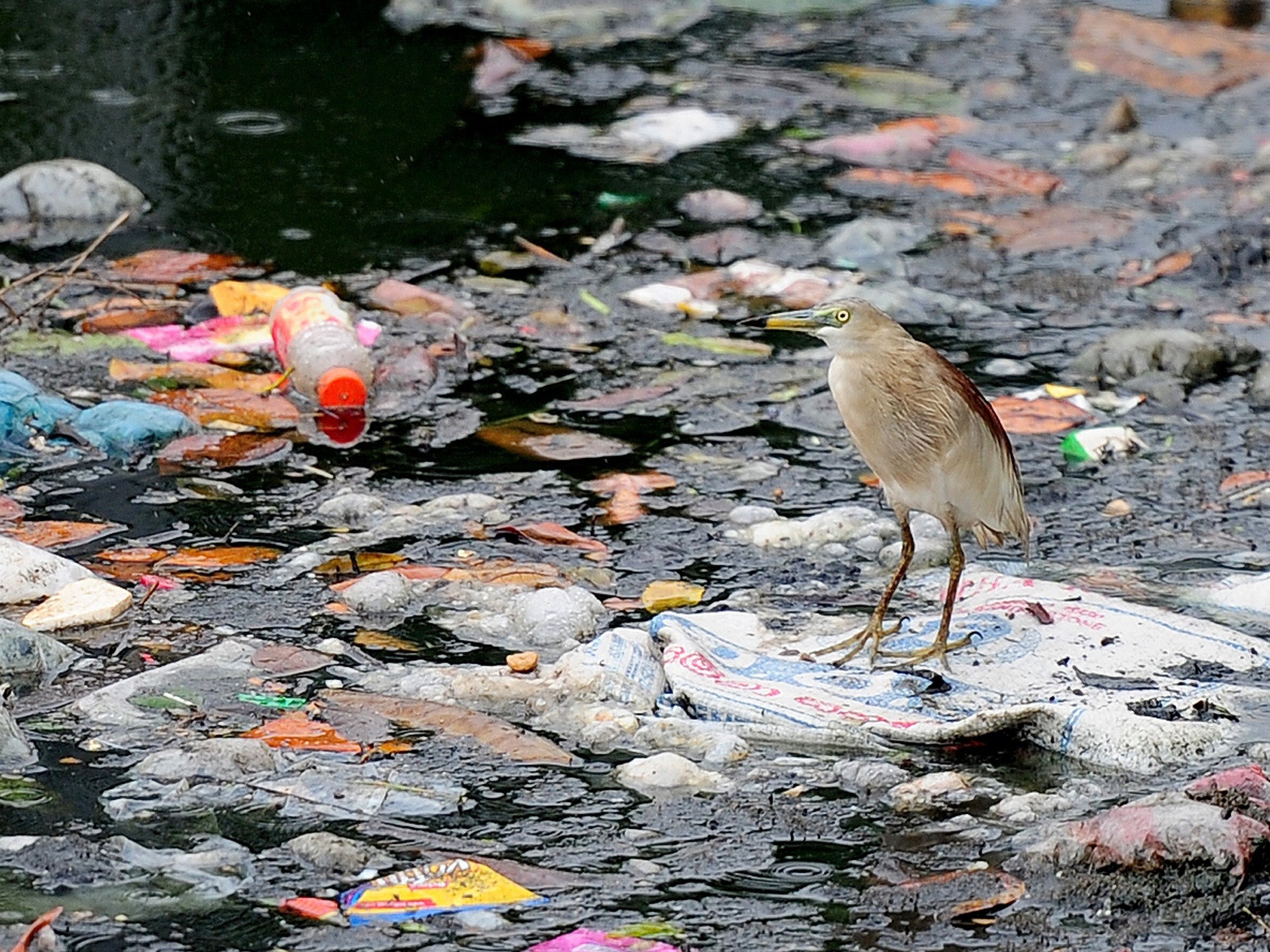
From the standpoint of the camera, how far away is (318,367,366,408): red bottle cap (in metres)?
5.03

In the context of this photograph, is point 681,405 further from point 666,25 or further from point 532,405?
point 666,25

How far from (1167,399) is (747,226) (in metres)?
1.89

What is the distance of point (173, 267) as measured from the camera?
610 centimetres

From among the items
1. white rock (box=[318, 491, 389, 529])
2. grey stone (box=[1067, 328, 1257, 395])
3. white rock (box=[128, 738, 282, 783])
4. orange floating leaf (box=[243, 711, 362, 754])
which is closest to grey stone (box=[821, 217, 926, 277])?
grey stone (box=[1067, 328, 1257, 395])

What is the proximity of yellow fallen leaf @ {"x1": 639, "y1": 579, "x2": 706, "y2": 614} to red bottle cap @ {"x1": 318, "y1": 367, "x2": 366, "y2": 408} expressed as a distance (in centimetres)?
131

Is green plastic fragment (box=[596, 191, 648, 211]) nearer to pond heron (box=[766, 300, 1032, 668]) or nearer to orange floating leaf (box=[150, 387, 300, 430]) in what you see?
orange floating leaf (box=[150, 387, 300, 430])

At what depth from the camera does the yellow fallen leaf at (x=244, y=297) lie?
570cm

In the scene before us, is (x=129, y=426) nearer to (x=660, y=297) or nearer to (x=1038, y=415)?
(x=660, y=297)

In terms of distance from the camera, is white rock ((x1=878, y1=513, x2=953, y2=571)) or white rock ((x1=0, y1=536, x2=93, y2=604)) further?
white rock ((x1=878, y1=513, x2=953, y2=571))

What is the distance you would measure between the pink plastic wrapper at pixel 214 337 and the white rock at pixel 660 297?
0.84m

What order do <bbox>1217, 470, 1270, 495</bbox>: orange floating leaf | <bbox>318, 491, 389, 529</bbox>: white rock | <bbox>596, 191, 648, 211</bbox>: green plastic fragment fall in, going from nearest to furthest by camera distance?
1. <bbox>318, 491, 389, 529</bbox>: white rock
2. <bbox>1217, 470, 1270, 495</bbox>: orange floating leaf
3. <bbox>596, 191, 648, 211</bbox>: green plastic fragment

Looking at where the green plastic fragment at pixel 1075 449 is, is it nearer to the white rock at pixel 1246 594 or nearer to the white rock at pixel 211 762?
the white rock at pixel 1246 594

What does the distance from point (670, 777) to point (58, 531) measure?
174 centimetres

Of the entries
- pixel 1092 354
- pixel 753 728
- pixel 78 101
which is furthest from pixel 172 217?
pixel 753 728
